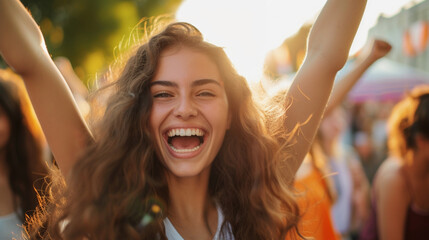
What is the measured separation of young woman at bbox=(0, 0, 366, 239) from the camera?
4.80 ft

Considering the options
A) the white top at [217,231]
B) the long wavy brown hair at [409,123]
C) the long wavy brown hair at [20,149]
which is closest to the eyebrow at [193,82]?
the white top at [217,231]

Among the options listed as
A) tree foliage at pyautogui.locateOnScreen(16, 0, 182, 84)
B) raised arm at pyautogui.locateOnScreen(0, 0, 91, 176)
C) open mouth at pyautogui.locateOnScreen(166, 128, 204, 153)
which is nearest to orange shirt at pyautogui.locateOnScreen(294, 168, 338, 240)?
open mouth at pyautogui.locateOnScreen(166, 128, 204, 153)

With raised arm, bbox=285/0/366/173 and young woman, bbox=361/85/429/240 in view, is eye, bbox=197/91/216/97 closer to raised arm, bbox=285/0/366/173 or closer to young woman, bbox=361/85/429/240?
raised arm, bbox=285/0/366/173

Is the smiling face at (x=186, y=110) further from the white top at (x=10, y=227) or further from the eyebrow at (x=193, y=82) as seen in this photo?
the white top at (x=10, y=227)

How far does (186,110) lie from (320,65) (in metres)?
0.65

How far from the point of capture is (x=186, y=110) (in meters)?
1.59

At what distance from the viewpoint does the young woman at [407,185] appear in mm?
2582

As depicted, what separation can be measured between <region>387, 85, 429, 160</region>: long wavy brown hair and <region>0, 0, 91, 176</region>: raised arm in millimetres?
2237

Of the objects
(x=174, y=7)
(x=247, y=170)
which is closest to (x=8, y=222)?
(x=247, y=170)

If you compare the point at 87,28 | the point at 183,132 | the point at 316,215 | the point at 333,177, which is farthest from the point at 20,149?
the point at 87,28

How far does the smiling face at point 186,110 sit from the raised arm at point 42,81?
0.33 metres

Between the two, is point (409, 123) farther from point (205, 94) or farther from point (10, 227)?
point (10, 227)

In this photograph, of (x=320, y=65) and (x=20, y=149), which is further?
(x=20, y=149)

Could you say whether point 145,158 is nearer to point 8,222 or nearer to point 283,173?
point 283,173
